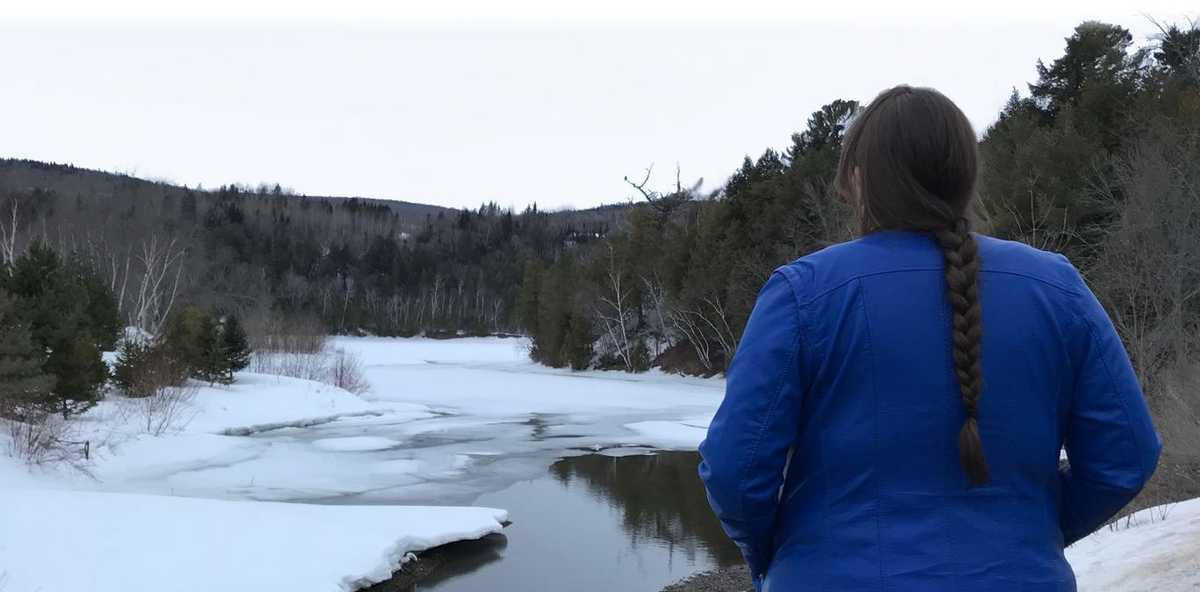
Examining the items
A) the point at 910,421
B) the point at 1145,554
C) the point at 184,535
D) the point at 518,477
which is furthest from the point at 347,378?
the point at 910,421

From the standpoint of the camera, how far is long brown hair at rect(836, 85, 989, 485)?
1.69 metres

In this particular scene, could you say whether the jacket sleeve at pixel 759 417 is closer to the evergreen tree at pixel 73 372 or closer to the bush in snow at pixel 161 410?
the evergreen tree at pixel 73 372

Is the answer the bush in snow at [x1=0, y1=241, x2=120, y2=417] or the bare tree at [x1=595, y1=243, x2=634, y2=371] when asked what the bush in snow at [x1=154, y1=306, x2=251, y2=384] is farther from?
the bare tree at [x1=595, y1=243, x2=634, y2=371]

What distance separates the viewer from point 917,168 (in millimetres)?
1741

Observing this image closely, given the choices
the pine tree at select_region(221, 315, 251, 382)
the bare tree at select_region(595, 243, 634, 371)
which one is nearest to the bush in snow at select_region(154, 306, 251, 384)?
the pine tree at select_region(221, 315, 251, 382)

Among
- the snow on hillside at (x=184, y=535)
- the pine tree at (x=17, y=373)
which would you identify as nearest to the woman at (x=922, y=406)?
the snow on hillside at (x=184, y=535)

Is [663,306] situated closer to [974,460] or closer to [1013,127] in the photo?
[1013,127]

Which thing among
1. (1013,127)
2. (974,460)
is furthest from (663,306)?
(974,460)

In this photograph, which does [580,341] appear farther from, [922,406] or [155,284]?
[922,406]

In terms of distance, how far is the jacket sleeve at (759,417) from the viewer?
1.62 metres

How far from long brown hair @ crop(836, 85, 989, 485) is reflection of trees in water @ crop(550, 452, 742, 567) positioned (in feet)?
31.7

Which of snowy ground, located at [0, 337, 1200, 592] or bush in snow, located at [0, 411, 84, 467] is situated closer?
snowy ground, located at [0, 337, 1200, 592]

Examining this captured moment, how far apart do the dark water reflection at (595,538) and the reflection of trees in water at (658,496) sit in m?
0.02

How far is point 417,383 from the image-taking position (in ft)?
131
